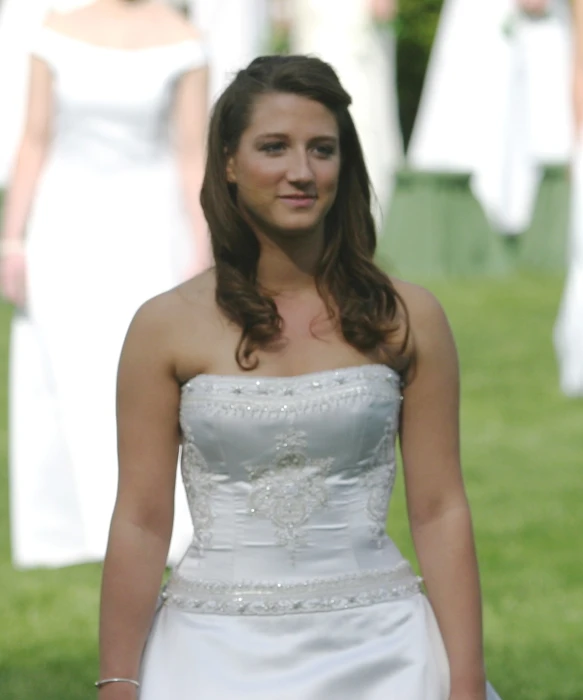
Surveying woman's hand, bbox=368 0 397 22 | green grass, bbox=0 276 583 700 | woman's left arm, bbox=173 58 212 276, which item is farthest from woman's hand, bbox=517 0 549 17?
woman's left arm, bbox=173 58 212 276

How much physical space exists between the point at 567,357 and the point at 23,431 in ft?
14.5

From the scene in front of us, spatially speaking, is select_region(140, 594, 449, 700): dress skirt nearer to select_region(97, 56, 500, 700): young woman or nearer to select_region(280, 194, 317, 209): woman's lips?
select_region(97, 56, 500, 700): young woman

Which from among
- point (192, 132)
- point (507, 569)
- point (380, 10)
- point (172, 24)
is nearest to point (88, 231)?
point (192, 132)

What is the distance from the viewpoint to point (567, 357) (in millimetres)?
11273

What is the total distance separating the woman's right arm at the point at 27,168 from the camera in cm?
701

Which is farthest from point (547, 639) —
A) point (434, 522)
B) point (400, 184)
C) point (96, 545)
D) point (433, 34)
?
point (433, 34)

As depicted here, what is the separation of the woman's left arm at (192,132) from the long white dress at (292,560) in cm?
350

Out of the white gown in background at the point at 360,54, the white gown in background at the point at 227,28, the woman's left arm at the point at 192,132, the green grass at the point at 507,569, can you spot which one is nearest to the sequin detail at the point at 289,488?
the green grass at the point at 507,569

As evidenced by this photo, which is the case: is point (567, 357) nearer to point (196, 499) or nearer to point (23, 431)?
point (23, 431)

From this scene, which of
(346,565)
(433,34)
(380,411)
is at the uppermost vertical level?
(380,411)

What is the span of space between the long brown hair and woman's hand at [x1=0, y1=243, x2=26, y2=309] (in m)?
3.65

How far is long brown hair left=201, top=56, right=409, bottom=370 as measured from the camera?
11.4ft

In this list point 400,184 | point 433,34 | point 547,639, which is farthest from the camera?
point 433,34

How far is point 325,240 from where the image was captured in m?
3.60
